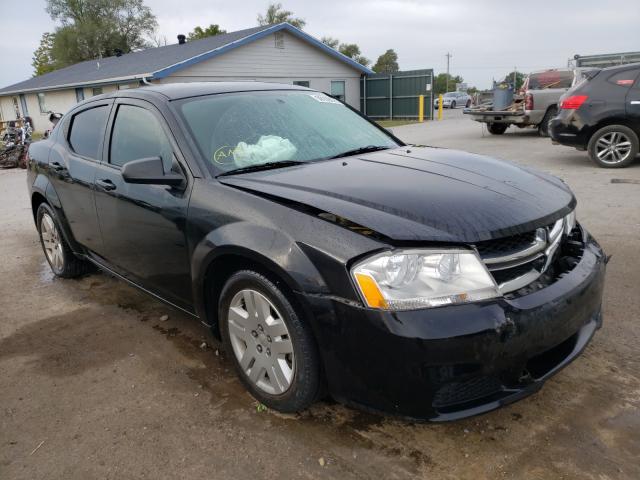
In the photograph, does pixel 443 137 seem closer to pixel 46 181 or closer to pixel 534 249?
pixel 46 181

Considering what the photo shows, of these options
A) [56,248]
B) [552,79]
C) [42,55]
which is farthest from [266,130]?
[42,55]

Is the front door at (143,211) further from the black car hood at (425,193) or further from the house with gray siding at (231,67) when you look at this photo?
the house with gray siding at (231,67)

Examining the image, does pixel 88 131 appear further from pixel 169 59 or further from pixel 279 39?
pixel 279 39

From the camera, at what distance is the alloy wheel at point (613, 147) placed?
8.98 meters

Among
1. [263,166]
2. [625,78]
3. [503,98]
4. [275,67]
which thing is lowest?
[503,98]

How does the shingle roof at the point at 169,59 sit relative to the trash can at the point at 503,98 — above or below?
above

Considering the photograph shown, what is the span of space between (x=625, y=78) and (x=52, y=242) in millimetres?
8954

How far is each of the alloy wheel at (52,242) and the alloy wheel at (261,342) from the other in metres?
Result: 2.73

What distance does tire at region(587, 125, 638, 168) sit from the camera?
29.2 feet

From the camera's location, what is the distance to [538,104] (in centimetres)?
1422

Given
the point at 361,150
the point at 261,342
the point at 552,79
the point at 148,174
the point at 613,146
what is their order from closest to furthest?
the point at 261,342 → the point at 148,174 → the point at 361,150 → the point at 613,146 → the point at 552,79

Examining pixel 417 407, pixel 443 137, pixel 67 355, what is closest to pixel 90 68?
pixel 443 137

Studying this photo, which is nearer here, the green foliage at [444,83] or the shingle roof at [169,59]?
the shingle roof at [169,59]

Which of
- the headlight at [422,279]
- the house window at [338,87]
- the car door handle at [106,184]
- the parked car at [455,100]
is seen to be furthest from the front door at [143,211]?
the parked car at [455,100]
